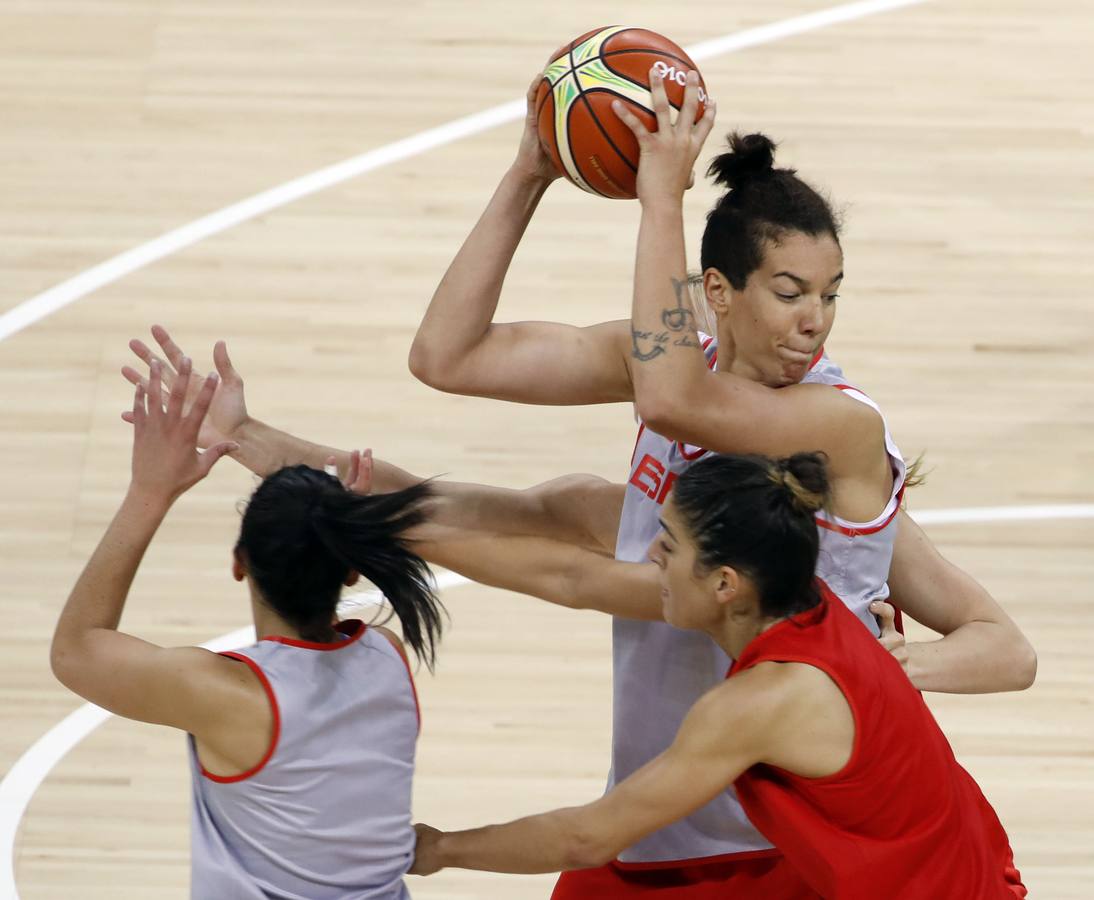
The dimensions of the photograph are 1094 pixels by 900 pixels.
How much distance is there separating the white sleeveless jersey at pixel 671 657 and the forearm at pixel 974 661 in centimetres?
12

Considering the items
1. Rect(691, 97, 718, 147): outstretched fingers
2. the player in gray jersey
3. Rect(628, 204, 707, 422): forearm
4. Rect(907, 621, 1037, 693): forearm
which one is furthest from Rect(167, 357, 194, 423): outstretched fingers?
Rect(907, 621, 1037, 693): forearm

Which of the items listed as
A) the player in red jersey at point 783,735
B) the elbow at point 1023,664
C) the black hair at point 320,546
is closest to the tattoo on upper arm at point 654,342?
the player in red jersey at point 783,735

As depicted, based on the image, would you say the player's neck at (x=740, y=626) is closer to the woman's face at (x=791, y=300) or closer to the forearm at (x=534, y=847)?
the forearm at (x=534, y=847)

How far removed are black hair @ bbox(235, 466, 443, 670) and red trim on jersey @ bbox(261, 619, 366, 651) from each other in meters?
0.02

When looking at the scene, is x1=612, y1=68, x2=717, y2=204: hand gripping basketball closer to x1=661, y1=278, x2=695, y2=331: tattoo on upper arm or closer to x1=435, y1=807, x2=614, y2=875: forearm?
x1=661, y1=278, x2=695, y2=331: tattoo on upper arm

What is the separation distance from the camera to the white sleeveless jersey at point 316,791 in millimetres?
2623

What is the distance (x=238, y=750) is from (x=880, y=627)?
4.01ft

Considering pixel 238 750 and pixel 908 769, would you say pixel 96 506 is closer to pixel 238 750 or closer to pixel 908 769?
pixel 238 750

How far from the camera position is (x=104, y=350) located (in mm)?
6238

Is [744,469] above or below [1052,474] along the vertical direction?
above

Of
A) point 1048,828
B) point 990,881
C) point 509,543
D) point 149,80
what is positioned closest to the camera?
point 990,881

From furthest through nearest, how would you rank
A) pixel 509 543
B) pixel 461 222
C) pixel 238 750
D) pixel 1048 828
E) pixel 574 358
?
pixel 461 222, pixel 1048 828, pixel 574 358, pixel 509 543, pixel 238 750

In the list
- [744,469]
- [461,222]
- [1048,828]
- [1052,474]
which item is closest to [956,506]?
[1052,474]

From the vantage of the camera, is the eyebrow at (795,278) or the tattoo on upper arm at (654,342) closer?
the tattoo on upper arm at (654,342)
